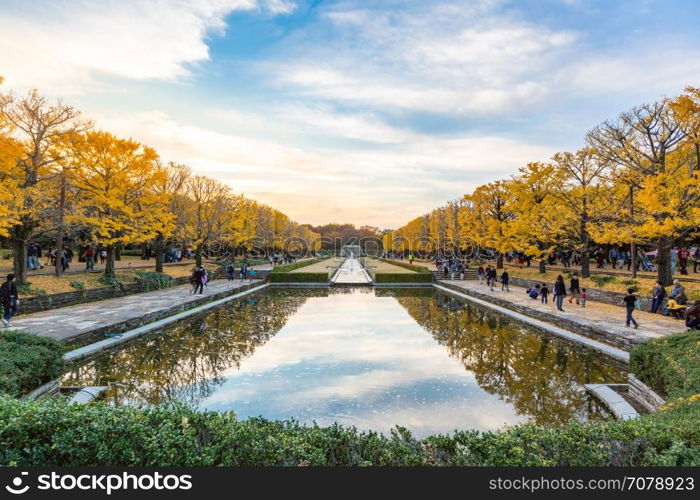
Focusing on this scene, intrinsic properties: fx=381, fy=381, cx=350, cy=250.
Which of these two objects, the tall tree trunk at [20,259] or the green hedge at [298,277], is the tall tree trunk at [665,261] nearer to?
the green hedge at [298,277]

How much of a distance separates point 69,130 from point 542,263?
106 ft

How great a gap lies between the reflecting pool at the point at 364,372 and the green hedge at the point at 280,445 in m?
2.43

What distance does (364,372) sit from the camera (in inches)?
372

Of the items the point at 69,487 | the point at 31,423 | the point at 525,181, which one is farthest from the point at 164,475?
the point at 525,181

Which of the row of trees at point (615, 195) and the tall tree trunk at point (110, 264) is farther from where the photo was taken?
the tall tree trunk at point (110, 264)

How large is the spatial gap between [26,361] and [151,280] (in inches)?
710

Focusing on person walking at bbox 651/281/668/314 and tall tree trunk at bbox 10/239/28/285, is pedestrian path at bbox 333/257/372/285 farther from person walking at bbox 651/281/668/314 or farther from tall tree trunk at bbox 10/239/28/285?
tall tree trunk at bbox 10/239/28/285

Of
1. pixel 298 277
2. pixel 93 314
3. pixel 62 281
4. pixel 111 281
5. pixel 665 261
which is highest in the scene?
pixel 665 261

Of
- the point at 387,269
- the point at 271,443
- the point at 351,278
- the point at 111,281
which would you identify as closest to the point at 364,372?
the point at 271,443

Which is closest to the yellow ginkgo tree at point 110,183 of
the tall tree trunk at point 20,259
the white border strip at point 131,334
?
the tall tree trunk at point 20,259

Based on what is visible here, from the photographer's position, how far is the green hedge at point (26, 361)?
6.39 metres

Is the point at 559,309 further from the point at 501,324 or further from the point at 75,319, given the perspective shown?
the point at 75,319

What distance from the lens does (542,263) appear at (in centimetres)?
3092

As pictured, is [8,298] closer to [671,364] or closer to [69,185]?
[69,185]
